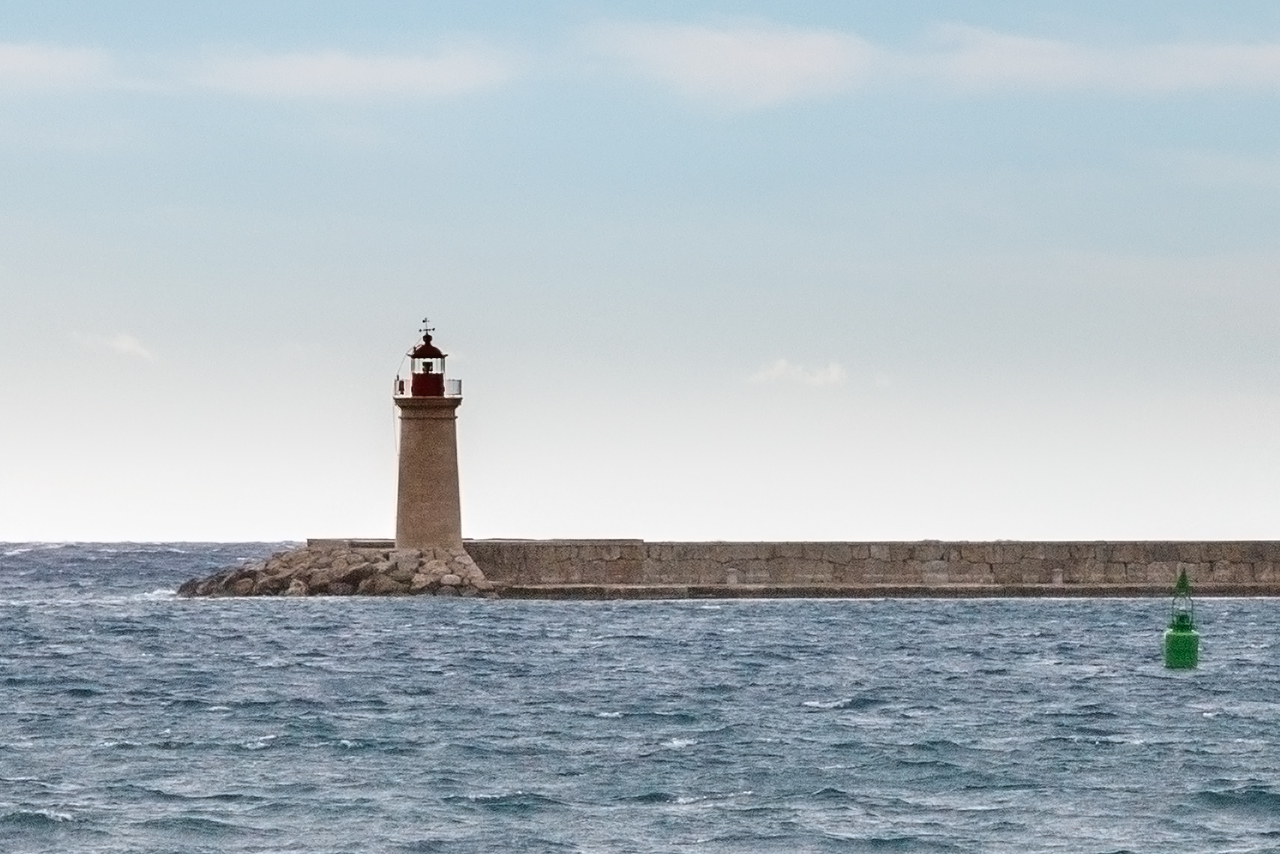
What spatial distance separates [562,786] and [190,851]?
3.88 metres

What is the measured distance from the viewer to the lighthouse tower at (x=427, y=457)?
3881 centimetres

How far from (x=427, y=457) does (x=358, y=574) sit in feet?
9.71

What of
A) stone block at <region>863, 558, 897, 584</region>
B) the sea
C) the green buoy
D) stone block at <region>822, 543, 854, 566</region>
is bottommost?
the sea

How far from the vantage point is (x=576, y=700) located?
25594mm

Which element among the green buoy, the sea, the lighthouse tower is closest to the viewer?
the sea

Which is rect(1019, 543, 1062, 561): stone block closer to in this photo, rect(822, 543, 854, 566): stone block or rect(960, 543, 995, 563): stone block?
rect(960, 543, 995, 563): stone block

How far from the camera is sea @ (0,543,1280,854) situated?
56.0ft

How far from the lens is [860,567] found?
4112 cm

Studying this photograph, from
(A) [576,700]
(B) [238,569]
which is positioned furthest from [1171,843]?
(B) [238,569]

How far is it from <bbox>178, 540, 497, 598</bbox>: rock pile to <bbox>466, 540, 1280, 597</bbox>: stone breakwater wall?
3.18ft

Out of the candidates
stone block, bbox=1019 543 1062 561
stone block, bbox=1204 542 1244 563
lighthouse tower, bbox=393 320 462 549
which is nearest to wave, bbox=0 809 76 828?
lighthouse tower, bbox=393 320 462 549

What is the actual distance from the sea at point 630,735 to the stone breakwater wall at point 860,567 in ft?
7.64

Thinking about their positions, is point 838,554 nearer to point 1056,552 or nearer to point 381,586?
point 1056,552

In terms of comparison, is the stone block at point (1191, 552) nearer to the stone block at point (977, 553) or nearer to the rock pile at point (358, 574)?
the stone block at point (977, 553)
